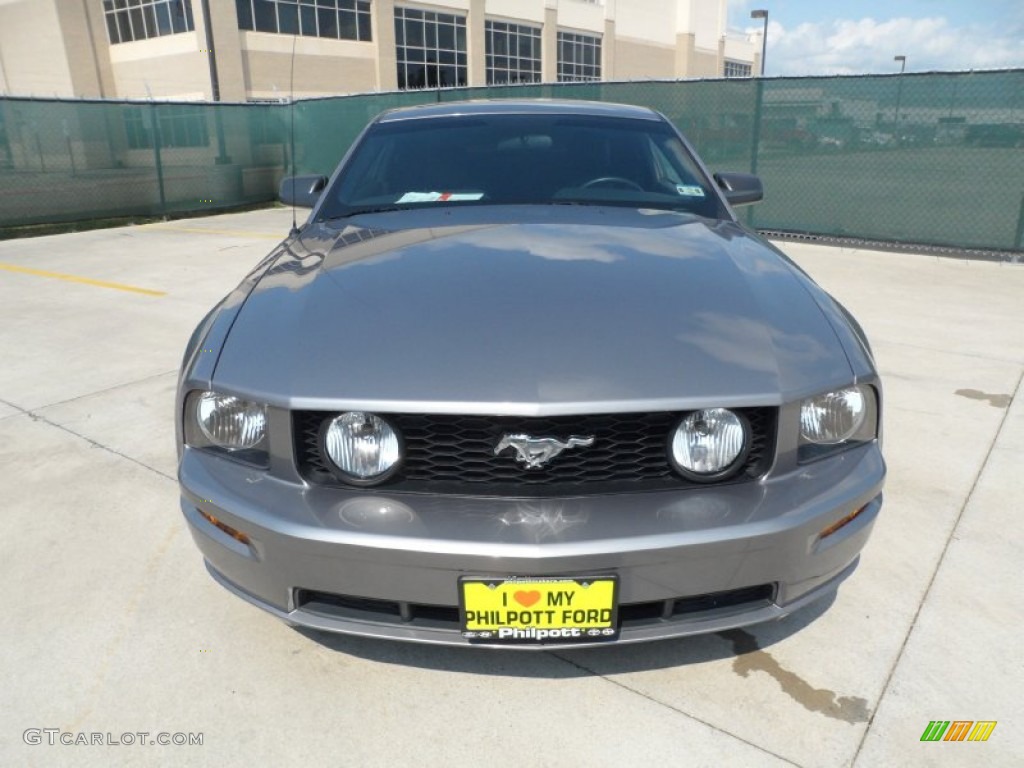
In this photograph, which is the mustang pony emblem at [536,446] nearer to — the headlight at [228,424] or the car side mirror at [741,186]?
the headlight at [228,424]

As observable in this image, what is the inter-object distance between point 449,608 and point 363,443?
43 centimetres

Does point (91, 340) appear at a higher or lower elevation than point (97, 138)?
lower

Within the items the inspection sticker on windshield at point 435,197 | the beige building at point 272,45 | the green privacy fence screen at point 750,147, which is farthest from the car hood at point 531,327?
the beige building at point 272,45

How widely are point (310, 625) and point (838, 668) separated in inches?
56.1

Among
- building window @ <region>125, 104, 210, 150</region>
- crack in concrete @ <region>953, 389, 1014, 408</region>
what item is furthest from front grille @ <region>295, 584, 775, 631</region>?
building window @ <region>125, 104, 210, 150</region>

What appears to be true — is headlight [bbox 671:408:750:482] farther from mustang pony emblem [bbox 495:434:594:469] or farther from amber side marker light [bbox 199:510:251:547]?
amber side marker light [bbox 199:510:251:547]

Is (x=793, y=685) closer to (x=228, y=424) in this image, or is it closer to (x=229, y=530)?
(x=229, y=530)

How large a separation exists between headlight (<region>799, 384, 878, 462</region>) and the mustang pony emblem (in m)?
0.58

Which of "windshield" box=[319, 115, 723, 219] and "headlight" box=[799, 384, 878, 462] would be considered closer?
"headlight" box=[799, 384, 878, 462]

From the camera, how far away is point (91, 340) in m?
5.55

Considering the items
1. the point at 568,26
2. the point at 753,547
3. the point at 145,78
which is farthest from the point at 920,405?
the point at 568,26

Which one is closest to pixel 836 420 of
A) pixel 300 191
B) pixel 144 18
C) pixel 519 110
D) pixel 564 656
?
pixel 564 656

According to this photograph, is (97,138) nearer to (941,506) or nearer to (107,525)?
(107,525)

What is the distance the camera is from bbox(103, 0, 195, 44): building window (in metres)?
31.1
